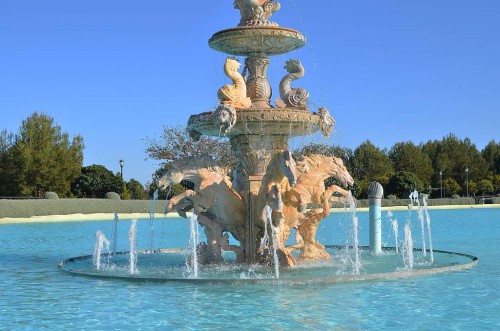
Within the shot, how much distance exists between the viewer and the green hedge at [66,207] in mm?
34312

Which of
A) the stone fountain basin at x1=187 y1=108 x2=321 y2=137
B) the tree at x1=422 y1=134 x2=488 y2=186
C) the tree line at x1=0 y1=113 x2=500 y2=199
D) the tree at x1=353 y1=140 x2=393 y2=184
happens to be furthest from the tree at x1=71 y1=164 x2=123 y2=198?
the stone fountain basin at x1=187 y1=108 x2=321 y2=137

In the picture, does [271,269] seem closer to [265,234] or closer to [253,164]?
[265,234]

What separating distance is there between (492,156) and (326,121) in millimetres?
74966

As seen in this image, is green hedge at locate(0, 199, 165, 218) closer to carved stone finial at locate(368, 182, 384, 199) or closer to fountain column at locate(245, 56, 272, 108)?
carved stone finial at locate(368, 182, 384, 199)

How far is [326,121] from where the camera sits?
12.4m

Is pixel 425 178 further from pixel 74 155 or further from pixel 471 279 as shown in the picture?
pixel 471 279

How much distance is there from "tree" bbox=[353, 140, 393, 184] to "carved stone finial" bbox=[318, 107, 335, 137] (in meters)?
60.1

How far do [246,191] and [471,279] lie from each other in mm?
4207

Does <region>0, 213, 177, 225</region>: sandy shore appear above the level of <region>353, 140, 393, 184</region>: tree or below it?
below

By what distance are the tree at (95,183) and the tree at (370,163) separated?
29.4 m

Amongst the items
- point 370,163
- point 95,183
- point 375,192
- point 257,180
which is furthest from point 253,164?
point 370,163

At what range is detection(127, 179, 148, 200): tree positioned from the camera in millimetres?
56812

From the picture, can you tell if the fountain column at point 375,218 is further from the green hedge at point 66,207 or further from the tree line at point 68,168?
the tree line at point 68,168

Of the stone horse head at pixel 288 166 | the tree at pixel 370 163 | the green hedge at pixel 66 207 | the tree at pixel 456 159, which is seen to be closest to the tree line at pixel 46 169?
the green hedge at pixel 66 207
